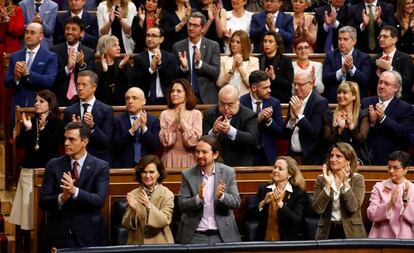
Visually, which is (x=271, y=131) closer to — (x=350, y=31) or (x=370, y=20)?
(x=350, y=31)

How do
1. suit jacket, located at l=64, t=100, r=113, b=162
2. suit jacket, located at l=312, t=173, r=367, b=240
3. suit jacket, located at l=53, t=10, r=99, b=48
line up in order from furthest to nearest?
suit jacket, located at l=53, t=10, r=99, b=48 < suit jacket, located at l=64, t=100, r=113, b=162 < suit jacket, located at l=312, t=173, r=367, b=240

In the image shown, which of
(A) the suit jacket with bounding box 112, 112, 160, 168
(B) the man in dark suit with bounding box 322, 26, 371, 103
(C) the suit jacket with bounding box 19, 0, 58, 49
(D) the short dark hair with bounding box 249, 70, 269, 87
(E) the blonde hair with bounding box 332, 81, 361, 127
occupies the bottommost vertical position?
(A) the suit jacket with bounding box 112, 112, 160, 168

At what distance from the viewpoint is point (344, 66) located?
1014 cm

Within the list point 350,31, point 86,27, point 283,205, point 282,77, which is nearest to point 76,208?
point 283,205

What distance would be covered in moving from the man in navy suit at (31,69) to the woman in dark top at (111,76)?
14.8 inches

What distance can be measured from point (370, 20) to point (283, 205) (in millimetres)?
3202

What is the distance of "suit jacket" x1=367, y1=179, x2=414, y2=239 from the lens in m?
8.30

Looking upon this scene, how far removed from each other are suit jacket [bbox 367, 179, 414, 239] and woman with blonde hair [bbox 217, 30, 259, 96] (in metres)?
2.00

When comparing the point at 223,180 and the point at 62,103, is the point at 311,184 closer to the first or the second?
the point at 223,180

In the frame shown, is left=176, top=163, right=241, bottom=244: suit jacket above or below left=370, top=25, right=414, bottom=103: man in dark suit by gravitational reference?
below

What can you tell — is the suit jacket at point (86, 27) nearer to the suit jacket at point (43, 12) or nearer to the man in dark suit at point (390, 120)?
the suit jacket at point (43, 12)

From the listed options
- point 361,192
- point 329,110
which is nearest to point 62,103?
point 329,110

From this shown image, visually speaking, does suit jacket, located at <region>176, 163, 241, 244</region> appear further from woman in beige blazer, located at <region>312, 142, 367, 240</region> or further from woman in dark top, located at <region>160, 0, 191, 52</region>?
woman in dark top, located at <region>160, 0, 191, 52</region>

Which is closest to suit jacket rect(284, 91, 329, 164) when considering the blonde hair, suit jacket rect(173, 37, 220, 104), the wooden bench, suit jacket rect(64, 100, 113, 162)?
the blonde hair
